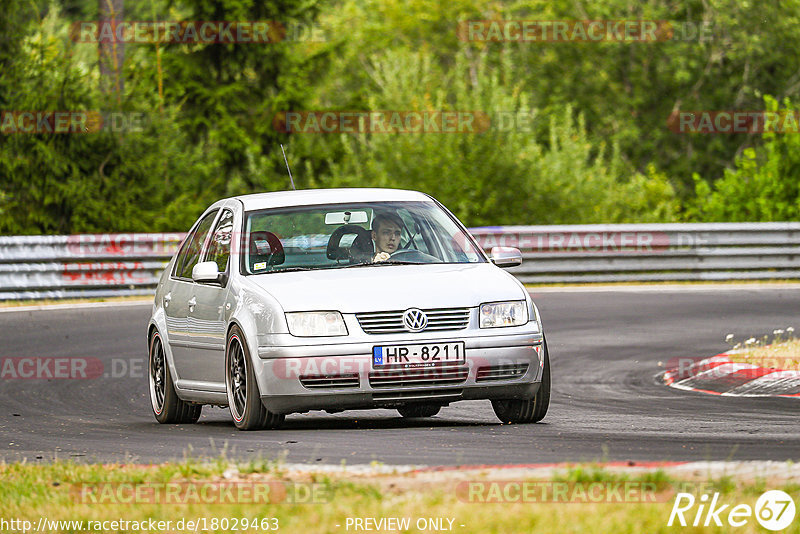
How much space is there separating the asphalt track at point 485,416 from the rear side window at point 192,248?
117 cm

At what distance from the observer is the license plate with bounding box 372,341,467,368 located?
30.3ft

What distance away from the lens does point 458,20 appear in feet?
187

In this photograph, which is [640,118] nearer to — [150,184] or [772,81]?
[772,81]

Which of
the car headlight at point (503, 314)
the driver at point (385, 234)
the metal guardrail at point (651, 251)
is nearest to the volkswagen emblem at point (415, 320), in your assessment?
the car headlight at point (503, 314)

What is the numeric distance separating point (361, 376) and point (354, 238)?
147 cm

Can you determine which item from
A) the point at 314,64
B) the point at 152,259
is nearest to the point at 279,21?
the point at 314,64

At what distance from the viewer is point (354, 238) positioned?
1045 centimetres

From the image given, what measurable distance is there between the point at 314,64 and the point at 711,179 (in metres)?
22.3

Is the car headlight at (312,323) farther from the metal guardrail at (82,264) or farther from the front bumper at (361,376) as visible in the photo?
the metal guardrail at (82,264)

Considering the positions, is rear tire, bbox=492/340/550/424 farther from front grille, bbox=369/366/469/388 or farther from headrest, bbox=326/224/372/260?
headrest, bbox=326/224/372/260

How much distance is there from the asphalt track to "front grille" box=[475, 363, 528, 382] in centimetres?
34

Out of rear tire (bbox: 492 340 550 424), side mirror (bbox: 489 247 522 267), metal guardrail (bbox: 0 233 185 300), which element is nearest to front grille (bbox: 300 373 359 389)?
rear tire (bbox: 492 340 550 424)

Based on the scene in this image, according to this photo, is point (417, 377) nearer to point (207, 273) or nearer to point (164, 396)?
point (207, 273)

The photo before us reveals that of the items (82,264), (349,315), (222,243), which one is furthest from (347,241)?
(82,264)
